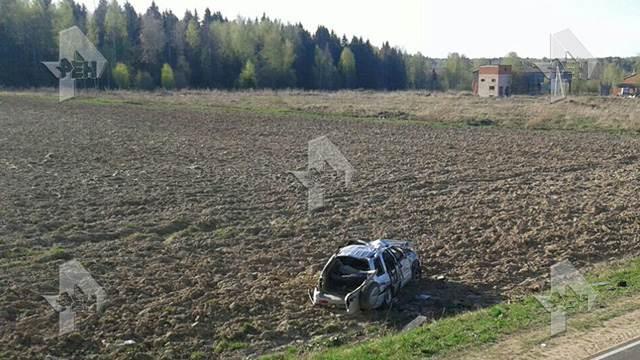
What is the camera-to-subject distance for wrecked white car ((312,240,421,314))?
13.2 m

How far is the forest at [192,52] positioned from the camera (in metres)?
96.2

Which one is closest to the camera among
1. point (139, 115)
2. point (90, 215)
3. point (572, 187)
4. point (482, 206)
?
point (90, 215)

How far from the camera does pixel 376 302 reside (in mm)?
13367

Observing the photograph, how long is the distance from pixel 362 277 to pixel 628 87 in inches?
4217

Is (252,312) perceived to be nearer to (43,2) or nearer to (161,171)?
(161,171)

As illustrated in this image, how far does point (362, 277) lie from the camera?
13.6m

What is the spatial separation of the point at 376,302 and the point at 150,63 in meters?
96.7

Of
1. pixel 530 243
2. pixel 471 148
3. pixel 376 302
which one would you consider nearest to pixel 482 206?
pixel 530 243

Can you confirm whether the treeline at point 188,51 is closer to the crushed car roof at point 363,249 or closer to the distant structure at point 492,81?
the distant structure at point 492,81

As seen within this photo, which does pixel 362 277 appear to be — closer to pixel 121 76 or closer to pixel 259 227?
pixel 259 227

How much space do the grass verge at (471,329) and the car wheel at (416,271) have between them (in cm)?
216

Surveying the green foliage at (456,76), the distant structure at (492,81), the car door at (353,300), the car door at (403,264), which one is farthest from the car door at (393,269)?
the green foliage at (456,76)

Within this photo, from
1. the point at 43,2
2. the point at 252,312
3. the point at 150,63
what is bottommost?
the point at 252,312

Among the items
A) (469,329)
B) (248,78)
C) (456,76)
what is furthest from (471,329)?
(456,76)
